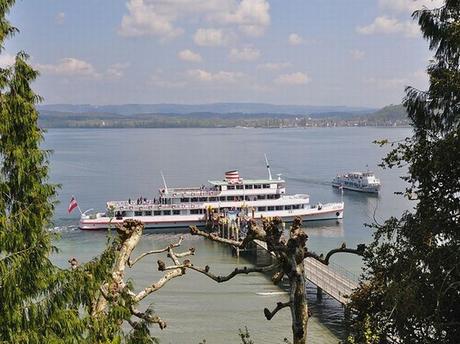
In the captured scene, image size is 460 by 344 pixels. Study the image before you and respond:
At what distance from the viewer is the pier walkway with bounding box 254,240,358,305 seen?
25.1 metres

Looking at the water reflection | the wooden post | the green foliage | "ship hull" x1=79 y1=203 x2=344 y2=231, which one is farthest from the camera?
"ship hull" x1=79 y1=203 x2=344 y2=231

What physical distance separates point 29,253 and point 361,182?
6373 centimetres

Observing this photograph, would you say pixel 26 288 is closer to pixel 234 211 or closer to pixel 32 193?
pixel 32 193

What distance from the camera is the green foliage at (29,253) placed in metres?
6.66

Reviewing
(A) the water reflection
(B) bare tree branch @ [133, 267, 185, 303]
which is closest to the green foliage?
(B) bare tree branch @ [133, 267, 185, 303]

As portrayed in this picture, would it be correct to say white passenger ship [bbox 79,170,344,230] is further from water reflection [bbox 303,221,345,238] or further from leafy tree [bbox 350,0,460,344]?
leafy tree [bbox 350,0,460,344]

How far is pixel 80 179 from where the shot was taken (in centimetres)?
8406

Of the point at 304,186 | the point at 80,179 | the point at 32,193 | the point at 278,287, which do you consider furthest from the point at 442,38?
the point at 80,179

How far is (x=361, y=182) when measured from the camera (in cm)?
6819

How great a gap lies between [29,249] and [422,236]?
5831 millimetres

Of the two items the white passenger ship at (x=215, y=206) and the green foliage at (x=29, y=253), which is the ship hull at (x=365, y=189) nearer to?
the white passenger ship at (x=215, y=206)

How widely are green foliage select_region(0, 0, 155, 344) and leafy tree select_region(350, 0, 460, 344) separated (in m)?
4.12

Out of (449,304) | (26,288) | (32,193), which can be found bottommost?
(449,304)

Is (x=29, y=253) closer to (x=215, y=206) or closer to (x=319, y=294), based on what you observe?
(x=319, y=294)
